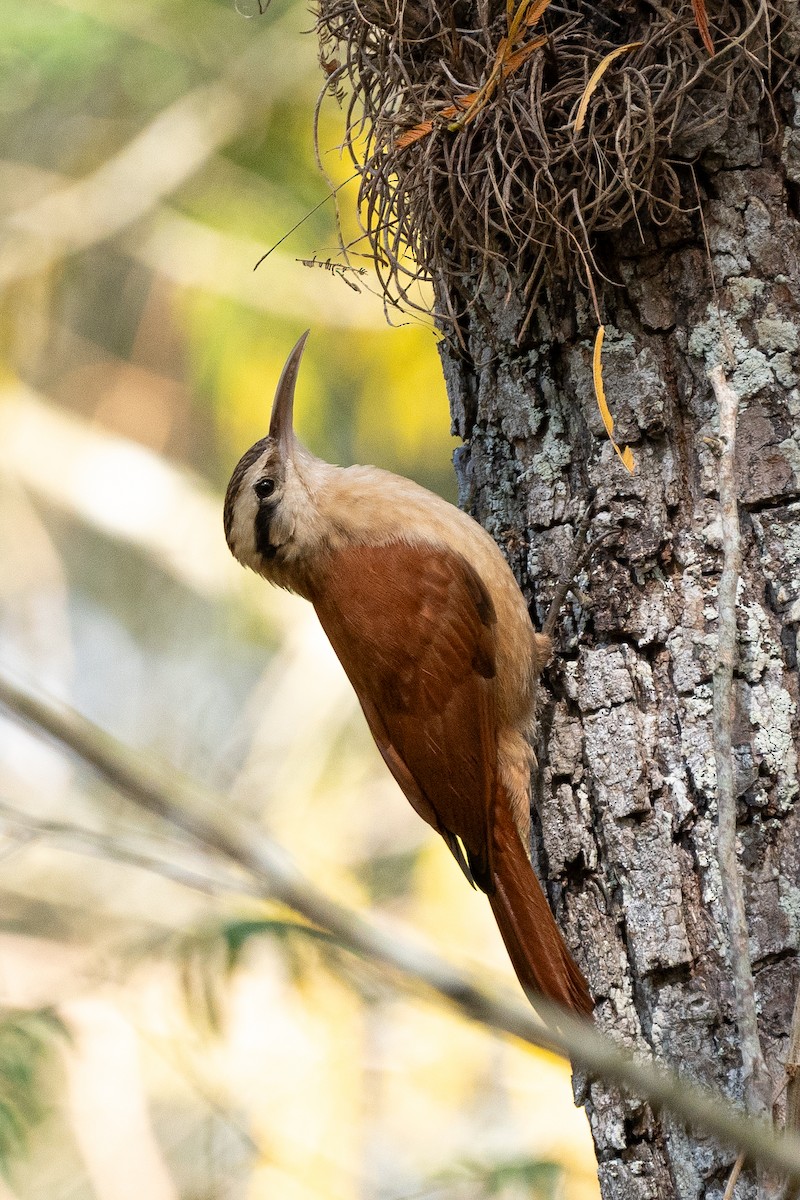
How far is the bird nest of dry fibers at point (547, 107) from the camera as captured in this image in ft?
7.13

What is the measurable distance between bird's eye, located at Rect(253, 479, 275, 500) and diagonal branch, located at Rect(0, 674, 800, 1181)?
225cm

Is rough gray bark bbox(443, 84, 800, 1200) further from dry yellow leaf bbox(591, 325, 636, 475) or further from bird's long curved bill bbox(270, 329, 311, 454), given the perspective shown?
bird's long curved bill bbox(270, 329, 311, 454)

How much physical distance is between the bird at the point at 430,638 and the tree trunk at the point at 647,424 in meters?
0.10

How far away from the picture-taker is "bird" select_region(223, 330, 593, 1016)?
2447 mm

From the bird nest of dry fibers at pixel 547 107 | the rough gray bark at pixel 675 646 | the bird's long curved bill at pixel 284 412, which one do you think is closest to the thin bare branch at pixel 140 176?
the bird's long curved bill at pixel 284 412

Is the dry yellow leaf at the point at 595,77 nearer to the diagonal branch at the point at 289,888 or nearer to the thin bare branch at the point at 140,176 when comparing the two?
the diagonal branch at the point at 289,888

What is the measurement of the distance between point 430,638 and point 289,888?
2056 mm

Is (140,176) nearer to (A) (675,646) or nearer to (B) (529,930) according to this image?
(A) (675,646)

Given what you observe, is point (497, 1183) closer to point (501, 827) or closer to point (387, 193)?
point (501, 827)

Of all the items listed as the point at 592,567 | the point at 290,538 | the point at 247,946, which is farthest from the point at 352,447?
the point at 247,946

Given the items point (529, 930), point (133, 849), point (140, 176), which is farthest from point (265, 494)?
point (140, 176)

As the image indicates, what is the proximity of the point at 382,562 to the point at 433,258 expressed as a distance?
2.30ft

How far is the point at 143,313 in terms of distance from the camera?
735 centimetres

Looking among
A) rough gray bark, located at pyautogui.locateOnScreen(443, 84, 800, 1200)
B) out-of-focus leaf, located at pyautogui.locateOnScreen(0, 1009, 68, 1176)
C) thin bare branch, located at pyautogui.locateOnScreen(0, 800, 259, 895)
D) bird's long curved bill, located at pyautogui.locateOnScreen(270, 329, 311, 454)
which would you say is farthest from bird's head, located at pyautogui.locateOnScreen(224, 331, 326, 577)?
thin bare branch, located at pyautogui.locateOnScreen(0, 800, 259, 895)
